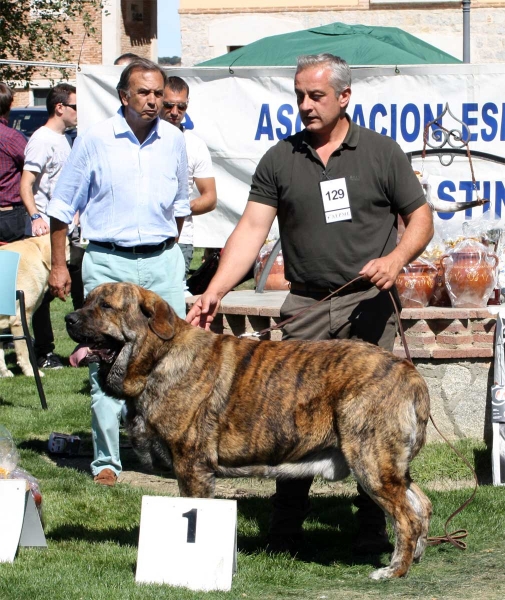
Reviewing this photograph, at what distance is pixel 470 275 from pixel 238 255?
97.0 inches

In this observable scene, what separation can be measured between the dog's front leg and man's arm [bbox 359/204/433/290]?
1205 millimetres

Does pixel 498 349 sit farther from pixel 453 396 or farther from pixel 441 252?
pixel 441 252

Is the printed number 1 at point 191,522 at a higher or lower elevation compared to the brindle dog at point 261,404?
lower

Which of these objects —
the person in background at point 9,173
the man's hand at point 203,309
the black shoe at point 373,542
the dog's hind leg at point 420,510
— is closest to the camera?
the dog's hind leg at point 420,510

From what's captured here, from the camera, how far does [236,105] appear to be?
10.3m

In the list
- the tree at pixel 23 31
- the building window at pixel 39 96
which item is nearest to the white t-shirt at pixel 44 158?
the tree at pixel 23 31

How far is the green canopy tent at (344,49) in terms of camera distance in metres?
12.9

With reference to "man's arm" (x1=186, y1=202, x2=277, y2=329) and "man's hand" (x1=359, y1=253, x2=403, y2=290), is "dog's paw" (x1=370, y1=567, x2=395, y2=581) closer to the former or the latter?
"man's hand" (x1=359, y1=253, x2=403, y2=290)

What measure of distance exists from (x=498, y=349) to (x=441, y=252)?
1.09 meters

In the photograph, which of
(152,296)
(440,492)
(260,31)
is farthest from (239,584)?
(260,31)

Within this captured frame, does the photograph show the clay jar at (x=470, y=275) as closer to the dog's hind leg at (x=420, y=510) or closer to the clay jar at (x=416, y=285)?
the clay jar at (x=416, y=285)

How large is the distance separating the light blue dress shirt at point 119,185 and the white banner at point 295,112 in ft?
12.1

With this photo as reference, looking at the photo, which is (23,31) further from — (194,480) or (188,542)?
(188,542)

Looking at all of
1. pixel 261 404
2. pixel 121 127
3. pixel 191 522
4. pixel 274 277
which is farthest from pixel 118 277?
pixel 274 277
